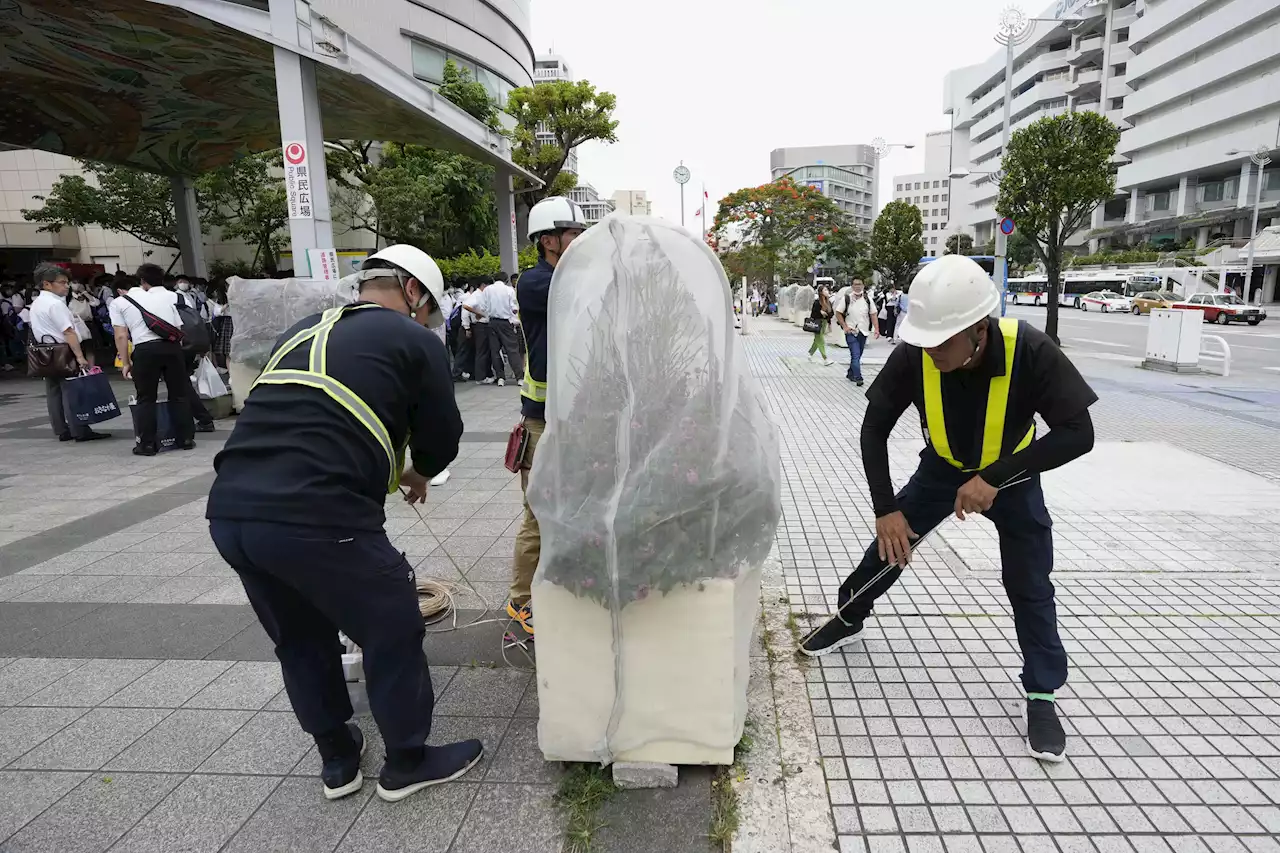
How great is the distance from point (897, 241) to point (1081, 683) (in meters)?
37.9

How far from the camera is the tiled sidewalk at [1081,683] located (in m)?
2.06

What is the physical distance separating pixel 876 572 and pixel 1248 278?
42.5 metres

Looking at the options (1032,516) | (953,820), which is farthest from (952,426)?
(953,820)

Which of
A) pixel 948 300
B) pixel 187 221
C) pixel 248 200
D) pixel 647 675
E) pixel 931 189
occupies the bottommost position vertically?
pixel 647 675

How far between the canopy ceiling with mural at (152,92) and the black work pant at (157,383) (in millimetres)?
3715

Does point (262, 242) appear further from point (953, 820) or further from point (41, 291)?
point (953, 820)

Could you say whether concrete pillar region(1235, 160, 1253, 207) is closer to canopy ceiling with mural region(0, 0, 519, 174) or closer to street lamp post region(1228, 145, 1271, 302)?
street lamp post region(1228, 145, 1271, 302)

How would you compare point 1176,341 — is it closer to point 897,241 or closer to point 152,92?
point 152,92

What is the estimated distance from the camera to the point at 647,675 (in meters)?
2.19

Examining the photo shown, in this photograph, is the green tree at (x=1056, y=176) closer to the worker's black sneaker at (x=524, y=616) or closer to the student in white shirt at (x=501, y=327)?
the student in white shirt at (x=501, y=327)

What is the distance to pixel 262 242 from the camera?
24.0 metres

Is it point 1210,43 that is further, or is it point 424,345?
point 1210,43

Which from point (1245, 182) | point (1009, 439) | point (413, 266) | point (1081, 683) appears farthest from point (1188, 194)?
point (413, 266)

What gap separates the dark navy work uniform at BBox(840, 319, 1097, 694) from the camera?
225cm
